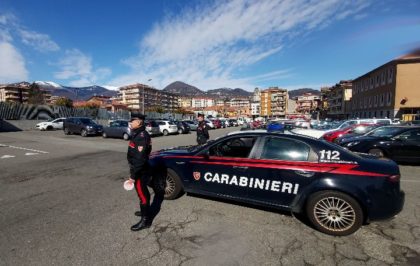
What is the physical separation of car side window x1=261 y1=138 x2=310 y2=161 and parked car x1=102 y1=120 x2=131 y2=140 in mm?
14598

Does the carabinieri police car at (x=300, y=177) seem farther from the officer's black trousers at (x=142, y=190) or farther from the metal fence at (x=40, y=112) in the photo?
the metal fence at (x=40, y=112)

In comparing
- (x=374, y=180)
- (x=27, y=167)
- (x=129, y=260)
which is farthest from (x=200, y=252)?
(x=27, y=167)

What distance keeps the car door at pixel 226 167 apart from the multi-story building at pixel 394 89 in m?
34.8

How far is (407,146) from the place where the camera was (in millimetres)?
8008

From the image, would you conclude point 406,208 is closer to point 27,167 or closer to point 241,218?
point 241,218

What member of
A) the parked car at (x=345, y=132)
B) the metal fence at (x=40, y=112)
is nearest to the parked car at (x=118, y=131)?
the parked car at (x=345, y=132)

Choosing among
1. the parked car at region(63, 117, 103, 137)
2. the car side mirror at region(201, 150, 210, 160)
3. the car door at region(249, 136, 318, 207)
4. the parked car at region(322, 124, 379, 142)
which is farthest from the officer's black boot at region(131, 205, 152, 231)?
the parked car at region(63, 117, 103, 137)

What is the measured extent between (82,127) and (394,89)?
41757 mm

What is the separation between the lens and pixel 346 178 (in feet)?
11.3

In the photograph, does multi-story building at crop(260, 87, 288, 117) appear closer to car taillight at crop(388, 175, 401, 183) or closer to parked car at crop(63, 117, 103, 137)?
parked car at crop(63, 117, 103, 137)

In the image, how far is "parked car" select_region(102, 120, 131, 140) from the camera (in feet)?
56.7

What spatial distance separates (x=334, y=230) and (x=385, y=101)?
1768 inches

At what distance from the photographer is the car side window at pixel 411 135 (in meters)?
8.07

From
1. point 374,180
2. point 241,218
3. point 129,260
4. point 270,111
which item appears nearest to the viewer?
point 129,260
